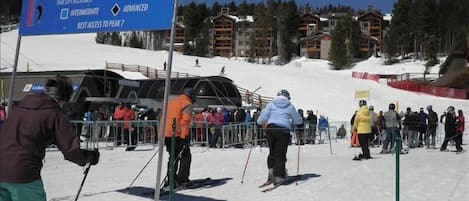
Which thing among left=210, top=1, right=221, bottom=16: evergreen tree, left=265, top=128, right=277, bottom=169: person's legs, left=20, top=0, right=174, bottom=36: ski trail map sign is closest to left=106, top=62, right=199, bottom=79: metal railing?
left=265, top=128, right=277, bottom=169: person's legs

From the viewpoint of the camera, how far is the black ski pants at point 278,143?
8.65 meters

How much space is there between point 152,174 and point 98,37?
106 metres

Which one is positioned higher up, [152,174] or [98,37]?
[98,37]

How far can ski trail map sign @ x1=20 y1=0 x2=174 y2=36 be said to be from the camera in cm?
635

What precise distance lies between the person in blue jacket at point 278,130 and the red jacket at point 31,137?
4.95m

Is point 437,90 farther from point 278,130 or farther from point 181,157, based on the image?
point 181,157

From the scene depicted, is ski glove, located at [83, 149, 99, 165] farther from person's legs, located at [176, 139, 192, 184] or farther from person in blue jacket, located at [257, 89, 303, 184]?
person in blue jacket, located at [257, 89, 303, 184]

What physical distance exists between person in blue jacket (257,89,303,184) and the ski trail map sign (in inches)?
117

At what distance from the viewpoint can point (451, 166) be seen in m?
11.9

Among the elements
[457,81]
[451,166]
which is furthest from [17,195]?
[457,81]

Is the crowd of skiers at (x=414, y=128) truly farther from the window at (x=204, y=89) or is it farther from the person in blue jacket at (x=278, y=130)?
the window at (x=204, y=89)

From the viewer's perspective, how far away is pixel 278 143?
866 cm

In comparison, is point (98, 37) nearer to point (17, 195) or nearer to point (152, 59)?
point (152, 59)

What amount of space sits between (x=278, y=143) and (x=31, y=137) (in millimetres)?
5185
